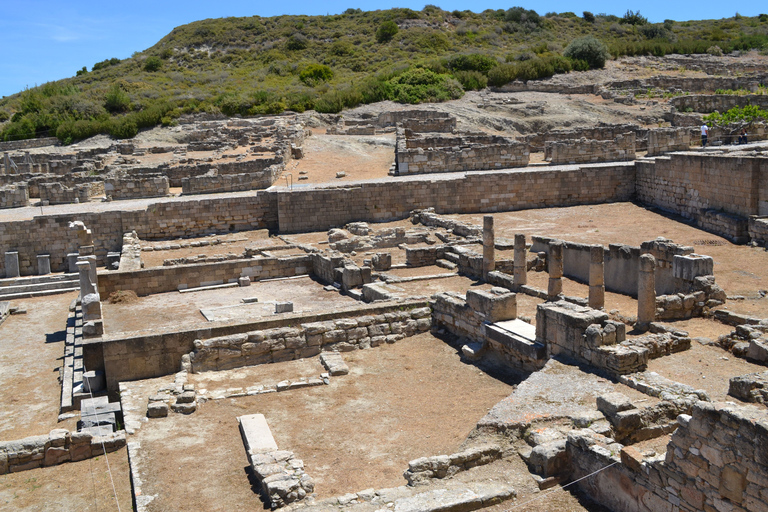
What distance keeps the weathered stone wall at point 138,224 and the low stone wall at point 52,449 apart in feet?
55.3

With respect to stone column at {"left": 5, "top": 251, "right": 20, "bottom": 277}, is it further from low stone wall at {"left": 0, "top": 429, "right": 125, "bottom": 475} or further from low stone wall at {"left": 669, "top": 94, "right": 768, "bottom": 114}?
low stone wall at {"left": 669, "top": 94, "right": 768, "bottom": 114}

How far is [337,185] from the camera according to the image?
2717cm

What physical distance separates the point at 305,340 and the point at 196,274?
691cm

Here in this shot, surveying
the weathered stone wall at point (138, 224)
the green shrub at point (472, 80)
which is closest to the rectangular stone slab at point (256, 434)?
the weathered stone wall at point (138, 224)

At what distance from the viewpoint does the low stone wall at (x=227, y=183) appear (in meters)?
→ 29.8

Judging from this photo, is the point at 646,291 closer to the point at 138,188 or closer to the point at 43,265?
the point at 43,265

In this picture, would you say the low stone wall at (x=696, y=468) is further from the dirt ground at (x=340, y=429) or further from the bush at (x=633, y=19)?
the bush at (x=633, y=19)

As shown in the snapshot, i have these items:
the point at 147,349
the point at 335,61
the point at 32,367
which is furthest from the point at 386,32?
the point at 147,349

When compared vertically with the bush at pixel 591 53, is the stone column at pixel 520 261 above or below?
below

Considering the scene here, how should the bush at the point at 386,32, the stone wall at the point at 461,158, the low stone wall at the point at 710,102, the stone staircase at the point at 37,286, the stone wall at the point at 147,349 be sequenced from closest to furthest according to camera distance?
the stone wall at the point at 147,349 → the stone staircase at the point at 37,286 → the stone wall at the point at 461,158 → the low stone wall at the point at 710,102 → the bush at the point at 386,32

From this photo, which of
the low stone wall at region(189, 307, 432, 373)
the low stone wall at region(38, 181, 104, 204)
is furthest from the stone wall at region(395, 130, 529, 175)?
the low stone wall at region(189, 307, 432, 373)

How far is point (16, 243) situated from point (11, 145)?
29.2 m

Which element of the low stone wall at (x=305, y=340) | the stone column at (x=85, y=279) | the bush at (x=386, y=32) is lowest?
the low stone wall at (x=305, y=340)

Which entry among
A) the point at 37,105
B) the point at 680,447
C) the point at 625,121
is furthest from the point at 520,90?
→ the point at 680,447
